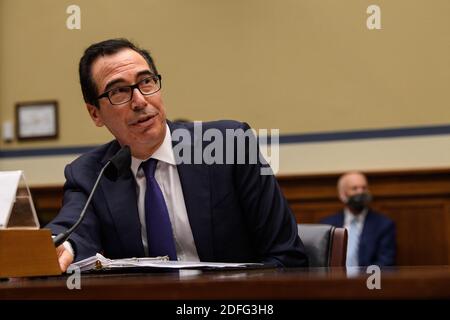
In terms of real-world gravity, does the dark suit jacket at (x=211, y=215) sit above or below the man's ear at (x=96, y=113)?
below

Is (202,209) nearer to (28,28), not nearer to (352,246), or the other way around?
(352,246)

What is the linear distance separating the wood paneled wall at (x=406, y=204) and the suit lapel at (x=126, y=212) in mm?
3545

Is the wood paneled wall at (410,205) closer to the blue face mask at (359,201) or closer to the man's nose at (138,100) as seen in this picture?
the blue face mask at (359,201)

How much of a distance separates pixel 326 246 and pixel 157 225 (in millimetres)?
561

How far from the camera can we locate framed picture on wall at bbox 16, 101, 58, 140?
21.0 ft

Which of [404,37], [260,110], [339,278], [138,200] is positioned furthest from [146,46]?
[339,278]

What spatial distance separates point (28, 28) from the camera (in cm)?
646

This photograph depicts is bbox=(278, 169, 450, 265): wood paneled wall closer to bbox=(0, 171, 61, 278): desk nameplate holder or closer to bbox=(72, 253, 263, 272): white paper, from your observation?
bbox=(72, 253, 263, 272): white paper

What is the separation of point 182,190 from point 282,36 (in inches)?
150

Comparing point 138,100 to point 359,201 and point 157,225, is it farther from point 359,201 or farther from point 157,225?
point 359,201

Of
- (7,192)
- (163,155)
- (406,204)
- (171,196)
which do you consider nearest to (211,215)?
(171,196)

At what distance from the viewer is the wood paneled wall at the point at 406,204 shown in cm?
555

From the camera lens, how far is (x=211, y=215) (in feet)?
7.56

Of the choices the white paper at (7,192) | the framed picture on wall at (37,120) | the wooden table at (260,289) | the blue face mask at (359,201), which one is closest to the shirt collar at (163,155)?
the white paper at (7,192)
